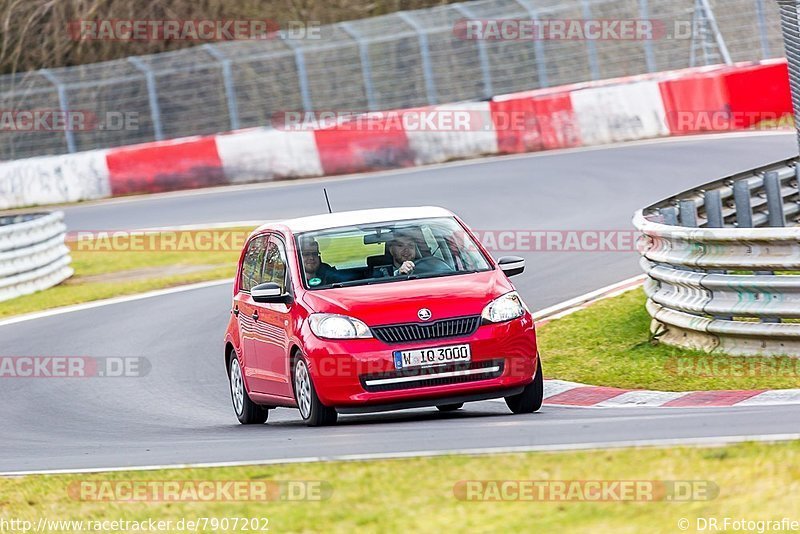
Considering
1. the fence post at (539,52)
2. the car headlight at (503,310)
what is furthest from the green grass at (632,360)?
the fence post at (539,52)

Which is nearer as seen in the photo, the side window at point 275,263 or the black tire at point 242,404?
the side window at point 275,263

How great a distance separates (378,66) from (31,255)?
12.9 metres

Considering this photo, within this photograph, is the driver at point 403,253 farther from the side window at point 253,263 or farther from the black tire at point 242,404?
the black tire at point 242,404

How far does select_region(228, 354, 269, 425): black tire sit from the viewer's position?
458 inches

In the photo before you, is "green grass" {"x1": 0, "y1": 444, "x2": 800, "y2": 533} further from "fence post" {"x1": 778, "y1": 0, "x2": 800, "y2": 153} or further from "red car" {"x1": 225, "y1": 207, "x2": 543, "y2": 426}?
"fence post" {"x1": 778, "y1": 0, "x2": 800, "y2": 153}

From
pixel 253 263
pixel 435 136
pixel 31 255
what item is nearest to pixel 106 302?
pixel 31 255

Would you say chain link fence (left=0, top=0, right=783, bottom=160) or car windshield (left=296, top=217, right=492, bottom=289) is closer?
car windshield (left=296, top=217, right=492, bottom=289)

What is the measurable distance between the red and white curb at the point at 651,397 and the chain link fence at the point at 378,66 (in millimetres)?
20889

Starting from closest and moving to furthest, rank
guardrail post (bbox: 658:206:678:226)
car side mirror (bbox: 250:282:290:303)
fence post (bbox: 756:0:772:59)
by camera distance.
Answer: car side mirror (bbox: 250:282:290:303), guardrail post (bbox: 658:206:678:226), fence post (bbox: 756:0:772:59)

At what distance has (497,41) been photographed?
1267 inches

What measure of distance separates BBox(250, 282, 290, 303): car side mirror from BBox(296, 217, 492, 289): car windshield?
7.7 inches

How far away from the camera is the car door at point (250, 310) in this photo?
11.4 meters

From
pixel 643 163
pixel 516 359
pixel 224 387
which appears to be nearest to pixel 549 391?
pixel 516 359

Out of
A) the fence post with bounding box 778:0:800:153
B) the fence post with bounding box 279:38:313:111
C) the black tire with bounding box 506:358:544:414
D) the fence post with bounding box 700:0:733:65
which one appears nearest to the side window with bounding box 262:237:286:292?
the black tire with bounding box 506:358:544:414
